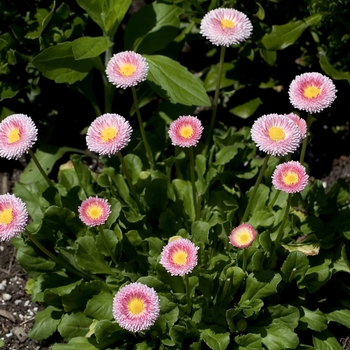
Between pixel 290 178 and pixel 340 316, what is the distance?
2.86 ft

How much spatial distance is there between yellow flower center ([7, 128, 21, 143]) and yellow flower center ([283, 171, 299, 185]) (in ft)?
3.97

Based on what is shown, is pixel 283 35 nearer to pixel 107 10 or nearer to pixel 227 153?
pixel 227 153

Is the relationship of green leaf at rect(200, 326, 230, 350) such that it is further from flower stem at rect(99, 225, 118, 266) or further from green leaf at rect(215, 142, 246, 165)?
green leaf at rect(215, 142, 246, 165)

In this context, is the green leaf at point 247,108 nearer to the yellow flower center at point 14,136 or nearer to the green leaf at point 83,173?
the green leaf at point 83,173

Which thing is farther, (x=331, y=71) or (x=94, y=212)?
(x=331, y=71)

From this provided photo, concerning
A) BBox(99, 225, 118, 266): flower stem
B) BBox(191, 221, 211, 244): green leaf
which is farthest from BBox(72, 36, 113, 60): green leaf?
BBox(191, 221, 211, 244): green leaf

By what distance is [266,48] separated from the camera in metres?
4.06

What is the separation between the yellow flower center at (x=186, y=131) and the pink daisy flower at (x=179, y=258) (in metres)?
0.57

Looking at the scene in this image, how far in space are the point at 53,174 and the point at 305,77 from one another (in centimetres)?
195

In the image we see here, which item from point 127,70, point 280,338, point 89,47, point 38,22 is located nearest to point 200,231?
point 280,338

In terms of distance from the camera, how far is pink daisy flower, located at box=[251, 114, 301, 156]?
2.96m

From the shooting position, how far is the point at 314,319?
337 centimetres

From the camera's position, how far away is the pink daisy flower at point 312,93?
10.2 ft

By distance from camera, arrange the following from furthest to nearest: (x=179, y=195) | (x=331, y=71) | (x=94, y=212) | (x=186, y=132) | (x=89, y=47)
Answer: (x=331, y=71)
(x=179, y=195)
(x=89, y=47)
(x=186, y=132)
(x=94, y=212)
